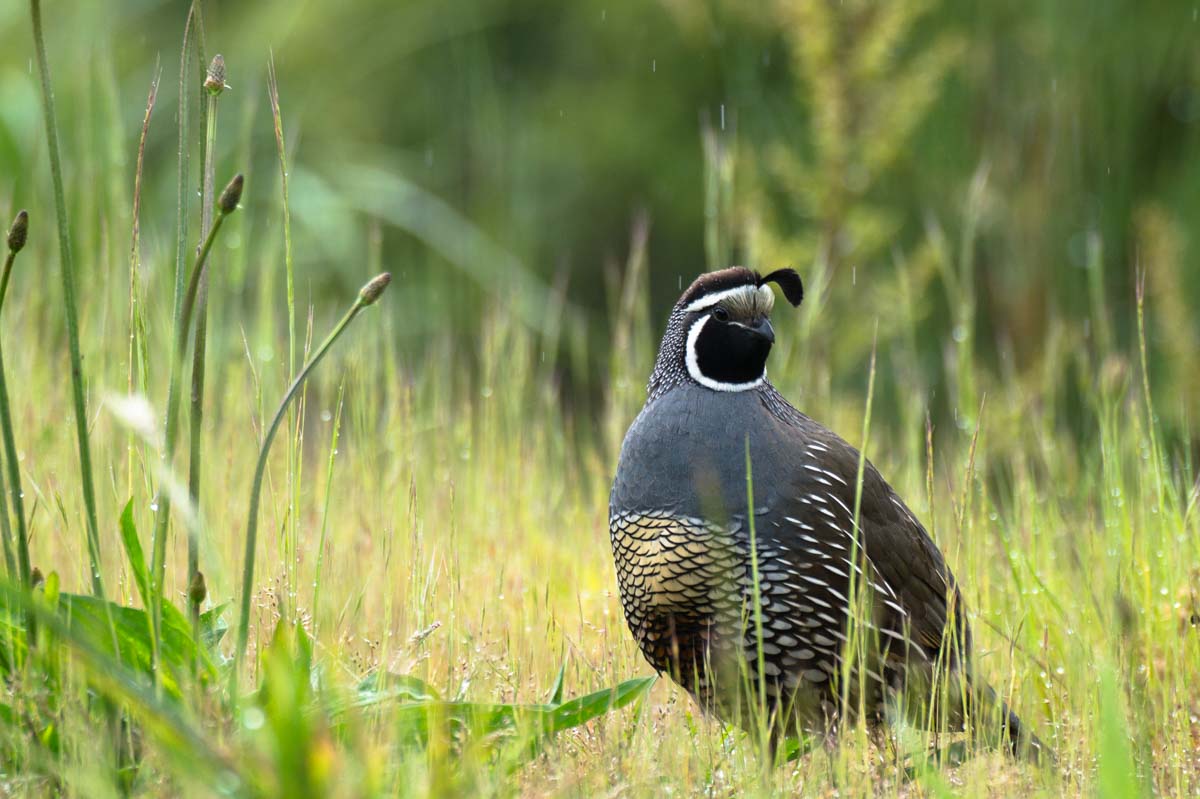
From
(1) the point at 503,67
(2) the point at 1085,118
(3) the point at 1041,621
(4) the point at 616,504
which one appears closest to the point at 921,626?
(3) the point at 1041,621

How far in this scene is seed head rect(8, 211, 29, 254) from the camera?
206 centimetres

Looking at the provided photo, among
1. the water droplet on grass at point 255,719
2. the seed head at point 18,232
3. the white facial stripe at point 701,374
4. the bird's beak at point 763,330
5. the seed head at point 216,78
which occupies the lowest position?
the water droplet on grass at point 255,719

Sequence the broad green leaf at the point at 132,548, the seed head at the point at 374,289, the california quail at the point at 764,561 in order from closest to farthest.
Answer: the seed head at the point at 374,289 < the broad green leaf at the point at 132,548 < the california quail at the point at 764,561

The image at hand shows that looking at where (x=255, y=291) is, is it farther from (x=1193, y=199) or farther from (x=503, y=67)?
(x=1193, y=199)

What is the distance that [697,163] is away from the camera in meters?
11.3

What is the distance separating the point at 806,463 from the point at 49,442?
193cm

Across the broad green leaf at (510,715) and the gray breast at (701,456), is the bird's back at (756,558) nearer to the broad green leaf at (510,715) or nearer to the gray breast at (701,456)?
the gray breast at (701,456)

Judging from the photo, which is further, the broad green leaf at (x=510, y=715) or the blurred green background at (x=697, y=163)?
the blurred green background at (x=697, y=163)

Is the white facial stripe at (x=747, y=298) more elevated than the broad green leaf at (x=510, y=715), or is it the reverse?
the white facial stripe at (x=747, y=298)

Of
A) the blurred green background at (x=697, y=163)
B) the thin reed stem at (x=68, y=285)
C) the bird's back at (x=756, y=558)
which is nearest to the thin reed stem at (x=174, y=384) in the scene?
the thin reed stem at (x=68, y=285)

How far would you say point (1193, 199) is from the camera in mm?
8625

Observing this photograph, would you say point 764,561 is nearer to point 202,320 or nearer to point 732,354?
point 732,354

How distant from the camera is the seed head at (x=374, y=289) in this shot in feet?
6.48

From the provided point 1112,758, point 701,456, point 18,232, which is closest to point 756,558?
point 701,456
